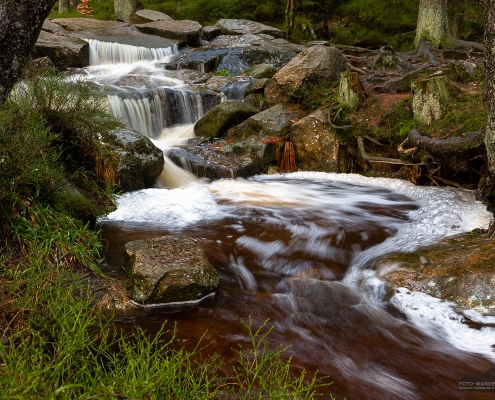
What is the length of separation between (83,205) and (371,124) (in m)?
6.37

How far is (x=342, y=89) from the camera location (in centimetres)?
998

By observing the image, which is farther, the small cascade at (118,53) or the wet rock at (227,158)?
the small cascade at (118,53)

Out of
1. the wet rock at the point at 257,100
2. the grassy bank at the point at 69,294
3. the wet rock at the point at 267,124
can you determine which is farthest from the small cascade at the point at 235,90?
the grassy bank at the point at 69,294

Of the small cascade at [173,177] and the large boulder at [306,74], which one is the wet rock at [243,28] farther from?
the small cascade at [173,177]

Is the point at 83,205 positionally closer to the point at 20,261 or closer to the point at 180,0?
the point at 20,261

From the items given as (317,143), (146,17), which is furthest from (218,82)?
(146,17)

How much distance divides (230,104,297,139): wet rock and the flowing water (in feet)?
4.70

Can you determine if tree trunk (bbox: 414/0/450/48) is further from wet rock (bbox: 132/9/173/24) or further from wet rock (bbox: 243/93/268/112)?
wet rock (bbox: 132/9/173/24)

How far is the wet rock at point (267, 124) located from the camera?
33.7ft

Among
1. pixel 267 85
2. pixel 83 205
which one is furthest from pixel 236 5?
pixel 83 205

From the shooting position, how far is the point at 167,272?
4090 mm

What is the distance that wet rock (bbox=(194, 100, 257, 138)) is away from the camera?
35.0 feet

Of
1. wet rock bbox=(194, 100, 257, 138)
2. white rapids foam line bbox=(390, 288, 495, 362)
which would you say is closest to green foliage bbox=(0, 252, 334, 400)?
white rapids foam line bbox=(390, 288, 495, 362)

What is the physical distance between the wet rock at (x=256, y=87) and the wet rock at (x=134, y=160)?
478 centimetres
